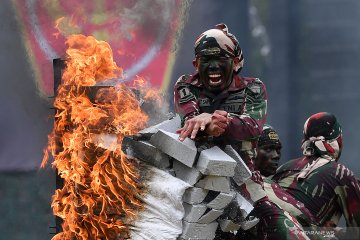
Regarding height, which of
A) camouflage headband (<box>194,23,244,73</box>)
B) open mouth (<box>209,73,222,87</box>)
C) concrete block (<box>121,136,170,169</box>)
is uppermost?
camouflage headband (<box>194,23,244,73</box>)

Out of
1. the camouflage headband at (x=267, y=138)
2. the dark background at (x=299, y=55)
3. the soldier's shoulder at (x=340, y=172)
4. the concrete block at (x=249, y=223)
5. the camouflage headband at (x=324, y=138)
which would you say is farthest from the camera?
the dark background at (x=299, y=55)

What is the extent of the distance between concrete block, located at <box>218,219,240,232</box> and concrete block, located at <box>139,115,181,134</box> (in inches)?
29.1

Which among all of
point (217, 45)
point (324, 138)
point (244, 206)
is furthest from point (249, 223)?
point (324, 138)

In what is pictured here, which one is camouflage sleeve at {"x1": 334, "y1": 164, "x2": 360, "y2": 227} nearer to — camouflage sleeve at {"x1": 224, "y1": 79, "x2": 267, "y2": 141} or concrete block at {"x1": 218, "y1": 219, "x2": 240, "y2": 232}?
Result: camouflage sleeve at {"x1": 224, "y1": 79, "x2": 267, "y2": 141}

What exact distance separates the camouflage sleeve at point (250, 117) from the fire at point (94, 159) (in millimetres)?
681

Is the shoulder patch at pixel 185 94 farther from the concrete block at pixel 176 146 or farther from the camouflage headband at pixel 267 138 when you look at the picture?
the camouflage headband at pixel 267 138

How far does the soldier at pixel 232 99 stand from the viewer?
552 cm

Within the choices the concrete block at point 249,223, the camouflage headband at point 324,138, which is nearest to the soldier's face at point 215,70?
the concrete block at point 249,223

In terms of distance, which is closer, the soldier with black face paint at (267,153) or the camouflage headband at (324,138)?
the camouflage headband at (324,138)

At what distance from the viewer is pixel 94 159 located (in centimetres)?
534

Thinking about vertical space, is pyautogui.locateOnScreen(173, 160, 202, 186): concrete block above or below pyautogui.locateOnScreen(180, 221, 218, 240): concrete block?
above

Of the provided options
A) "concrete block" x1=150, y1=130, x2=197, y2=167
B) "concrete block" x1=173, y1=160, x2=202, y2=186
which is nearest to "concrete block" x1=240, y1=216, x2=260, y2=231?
"concrete block" x1=173, y1=160, x2=202, y2=186

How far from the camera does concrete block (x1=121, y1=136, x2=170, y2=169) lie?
523 centimetres

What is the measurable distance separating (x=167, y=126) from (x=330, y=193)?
85.2 inches
